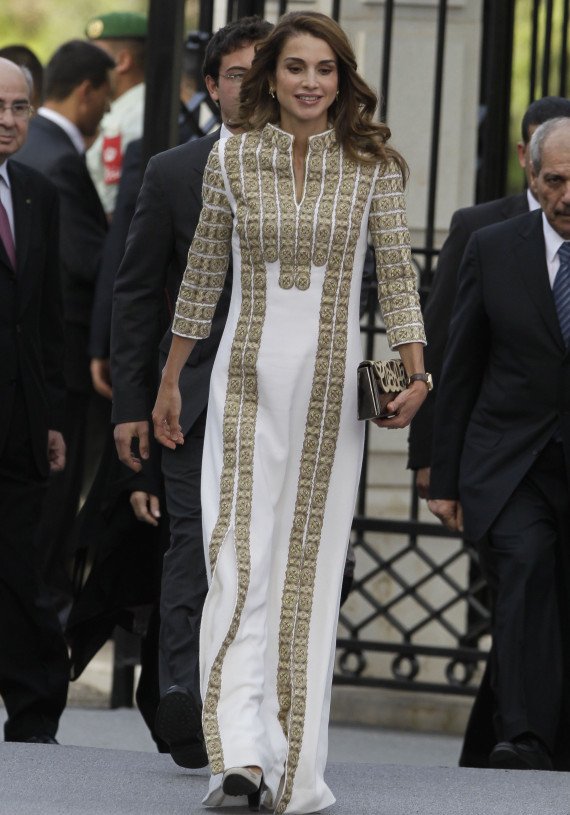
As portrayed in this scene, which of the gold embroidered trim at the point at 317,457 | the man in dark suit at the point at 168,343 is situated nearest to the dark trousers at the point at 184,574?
the man in dark suit at the point at 168,343

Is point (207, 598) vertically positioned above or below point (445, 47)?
below

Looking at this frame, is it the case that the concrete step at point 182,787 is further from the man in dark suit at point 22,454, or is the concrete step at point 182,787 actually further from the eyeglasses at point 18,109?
the eyeglasses at point 18,109

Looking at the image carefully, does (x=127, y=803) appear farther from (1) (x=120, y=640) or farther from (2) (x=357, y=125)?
(1) (x=120, y=640)

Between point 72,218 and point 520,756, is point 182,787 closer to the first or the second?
point 520,756

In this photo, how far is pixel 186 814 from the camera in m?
5.17

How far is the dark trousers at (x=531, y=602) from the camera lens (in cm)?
636

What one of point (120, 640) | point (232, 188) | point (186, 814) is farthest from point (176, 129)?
point (186, 814)

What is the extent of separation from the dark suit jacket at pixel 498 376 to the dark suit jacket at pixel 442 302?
14.7 inches

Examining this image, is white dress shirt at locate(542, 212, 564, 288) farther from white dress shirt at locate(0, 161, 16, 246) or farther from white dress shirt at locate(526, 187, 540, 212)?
white dress shirt at locate(0, 161, 16, 246)

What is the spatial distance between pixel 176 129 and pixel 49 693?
2.25 m

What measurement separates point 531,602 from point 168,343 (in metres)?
1.36

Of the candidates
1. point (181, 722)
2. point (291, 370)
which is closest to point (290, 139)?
point (291, 370)

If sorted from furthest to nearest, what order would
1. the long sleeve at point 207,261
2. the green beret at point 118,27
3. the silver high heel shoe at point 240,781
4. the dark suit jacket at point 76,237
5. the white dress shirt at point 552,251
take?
the green beret at point 118,27
the dark suit jacket at point 76,237
the white dress shirt at point 552,251
the long sleeve at point 207,261
the silver high heel shoe at point 240,781

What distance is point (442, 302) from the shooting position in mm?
7059
